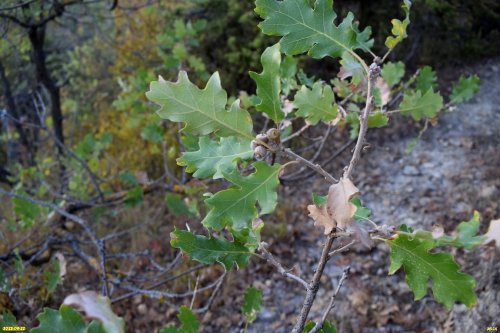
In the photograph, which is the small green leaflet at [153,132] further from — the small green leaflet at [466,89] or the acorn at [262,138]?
the acorn at [262,138]

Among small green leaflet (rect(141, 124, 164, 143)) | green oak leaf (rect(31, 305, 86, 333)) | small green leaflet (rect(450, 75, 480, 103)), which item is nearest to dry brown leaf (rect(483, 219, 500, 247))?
green oak leaf (rect(31, 305, 86, 333))

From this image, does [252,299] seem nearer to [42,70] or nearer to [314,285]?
[314,285]

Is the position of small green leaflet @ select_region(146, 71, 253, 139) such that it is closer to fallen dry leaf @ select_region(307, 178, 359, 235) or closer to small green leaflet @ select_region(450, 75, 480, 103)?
fallen dry leaf @ select_region(307, 178, 359, 235)

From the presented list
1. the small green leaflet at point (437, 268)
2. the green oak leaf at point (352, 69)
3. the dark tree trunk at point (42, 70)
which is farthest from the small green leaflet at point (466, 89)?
the dark tree trunk at point (42, 70)

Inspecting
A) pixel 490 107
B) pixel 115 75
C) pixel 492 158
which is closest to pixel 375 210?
pixel 492 158

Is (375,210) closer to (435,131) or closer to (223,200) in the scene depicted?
(435,131)

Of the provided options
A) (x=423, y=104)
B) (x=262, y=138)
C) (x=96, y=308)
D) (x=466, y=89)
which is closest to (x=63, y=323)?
(x=96, y=308)

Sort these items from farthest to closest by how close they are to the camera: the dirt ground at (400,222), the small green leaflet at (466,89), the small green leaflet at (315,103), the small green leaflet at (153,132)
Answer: the small green leaflet at (153,132), the dirt ground at (400,222), the small green leaflet at (466,89), the small green leaflet at (315,103)
